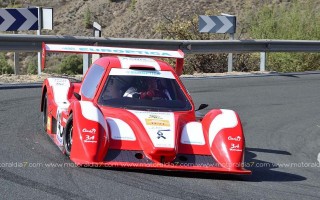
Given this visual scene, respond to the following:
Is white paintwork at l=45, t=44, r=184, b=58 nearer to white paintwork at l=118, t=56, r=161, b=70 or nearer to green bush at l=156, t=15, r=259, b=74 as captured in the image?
white paintwork at l=118, t=56, r=161, b=70

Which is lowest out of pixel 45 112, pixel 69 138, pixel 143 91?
pixel 45 112

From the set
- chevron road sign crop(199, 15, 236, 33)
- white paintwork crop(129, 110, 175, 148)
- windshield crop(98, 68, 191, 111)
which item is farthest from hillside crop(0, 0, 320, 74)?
white paintwork crop(129, 110, 175, 148)

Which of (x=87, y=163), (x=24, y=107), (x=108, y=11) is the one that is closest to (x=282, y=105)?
(x=24, y=107)

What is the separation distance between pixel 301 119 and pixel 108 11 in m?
25.3

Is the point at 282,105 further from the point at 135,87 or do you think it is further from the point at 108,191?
the point at 108,191

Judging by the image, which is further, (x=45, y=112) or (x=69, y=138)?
(x=45, y=112)

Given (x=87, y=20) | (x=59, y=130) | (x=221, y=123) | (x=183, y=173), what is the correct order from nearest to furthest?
(x=183, y=173) → (x=221, y=123) → (x=59, y=130) → (x=87, y=20)

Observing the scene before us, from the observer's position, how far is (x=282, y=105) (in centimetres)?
1402

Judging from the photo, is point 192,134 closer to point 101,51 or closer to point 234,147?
point 234,147

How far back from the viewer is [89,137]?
7.89m

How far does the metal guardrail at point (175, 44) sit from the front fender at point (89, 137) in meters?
6.96

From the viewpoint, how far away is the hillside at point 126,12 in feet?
112

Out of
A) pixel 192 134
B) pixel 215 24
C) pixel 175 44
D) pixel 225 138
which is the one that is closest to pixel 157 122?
pixel 192 134

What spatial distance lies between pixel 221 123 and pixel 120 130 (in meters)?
1.21
